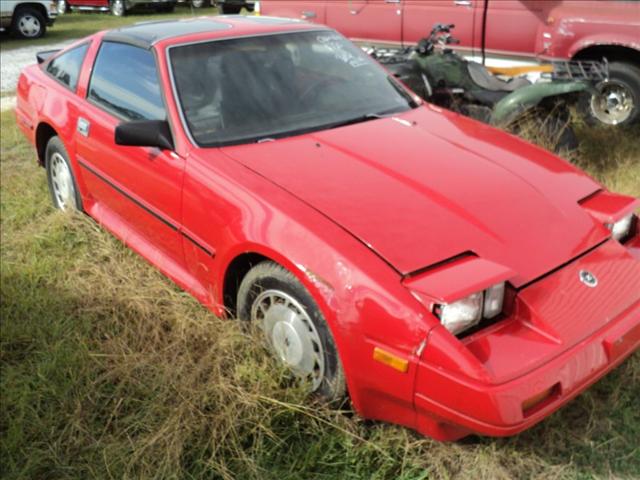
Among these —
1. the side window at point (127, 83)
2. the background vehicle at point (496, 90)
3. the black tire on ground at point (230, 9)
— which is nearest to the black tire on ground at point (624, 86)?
the background vehicle at point (496, 90)

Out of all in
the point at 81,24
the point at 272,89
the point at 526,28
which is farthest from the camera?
the point at 81,24

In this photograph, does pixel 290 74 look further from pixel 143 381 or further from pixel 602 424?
pixel 602 424

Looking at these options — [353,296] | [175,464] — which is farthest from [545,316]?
[175,464]

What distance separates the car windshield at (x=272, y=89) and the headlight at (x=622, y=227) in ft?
4.19

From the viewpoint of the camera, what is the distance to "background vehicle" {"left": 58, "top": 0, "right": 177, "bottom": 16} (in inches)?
757

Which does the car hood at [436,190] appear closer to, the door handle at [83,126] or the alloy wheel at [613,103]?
the door handle at [83,126]

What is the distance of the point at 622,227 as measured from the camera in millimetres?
2801

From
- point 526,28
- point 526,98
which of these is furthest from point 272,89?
point 526,28

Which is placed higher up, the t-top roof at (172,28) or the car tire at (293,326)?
the t-top roof at (172,28)

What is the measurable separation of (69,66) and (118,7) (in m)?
17.0

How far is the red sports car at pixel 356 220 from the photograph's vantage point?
211cm

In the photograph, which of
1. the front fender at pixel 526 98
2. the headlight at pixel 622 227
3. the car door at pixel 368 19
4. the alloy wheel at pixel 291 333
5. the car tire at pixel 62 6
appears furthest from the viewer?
the car tire at pixel 62 6

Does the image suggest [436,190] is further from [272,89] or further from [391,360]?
Result: [272,89]

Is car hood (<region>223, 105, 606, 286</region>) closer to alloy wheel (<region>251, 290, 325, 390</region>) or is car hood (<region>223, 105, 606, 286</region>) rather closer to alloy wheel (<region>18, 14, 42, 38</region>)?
alloy wheel (<region>251, 290, 325, 390</region>)
